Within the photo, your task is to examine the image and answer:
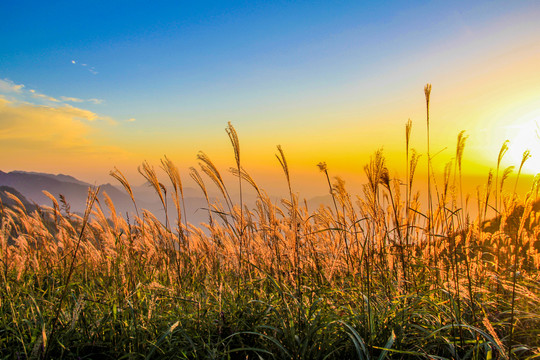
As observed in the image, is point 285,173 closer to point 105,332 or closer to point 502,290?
point 105,332

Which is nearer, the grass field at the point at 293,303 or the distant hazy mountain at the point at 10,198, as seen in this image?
the grass field at the point at 293,303

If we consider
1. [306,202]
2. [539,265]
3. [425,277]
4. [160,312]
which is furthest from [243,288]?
[539,265]

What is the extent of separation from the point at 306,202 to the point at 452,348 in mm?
2681

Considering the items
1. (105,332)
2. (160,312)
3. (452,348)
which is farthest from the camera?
(160,312)

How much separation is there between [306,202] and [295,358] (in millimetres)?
2628

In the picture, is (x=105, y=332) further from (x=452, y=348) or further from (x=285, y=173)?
(x=452, y=348)

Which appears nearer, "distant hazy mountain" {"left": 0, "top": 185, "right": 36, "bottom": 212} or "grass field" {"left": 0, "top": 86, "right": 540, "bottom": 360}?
"grass field" {"left": 0, "top": 86, "right": 540, "bottom": 360}

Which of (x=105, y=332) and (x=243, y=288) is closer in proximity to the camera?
(x=105, y=332)

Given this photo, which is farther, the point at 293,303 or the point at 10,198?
the point at 10,198

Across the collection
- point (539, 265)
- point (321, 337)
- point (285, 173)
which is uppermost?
point (285, 173)

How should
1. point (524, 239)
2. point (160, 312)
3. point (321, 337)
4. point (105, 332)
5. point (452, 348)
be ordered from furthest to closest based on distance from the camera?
point (524, 239) → point (160, 312) → point (105, 332) → point (321, 337) → point (452, 348)

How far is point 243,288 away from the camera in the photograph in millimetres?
3199

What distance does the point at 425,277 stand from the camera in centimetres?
378

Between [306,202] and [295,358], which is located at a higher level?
[306,202]
